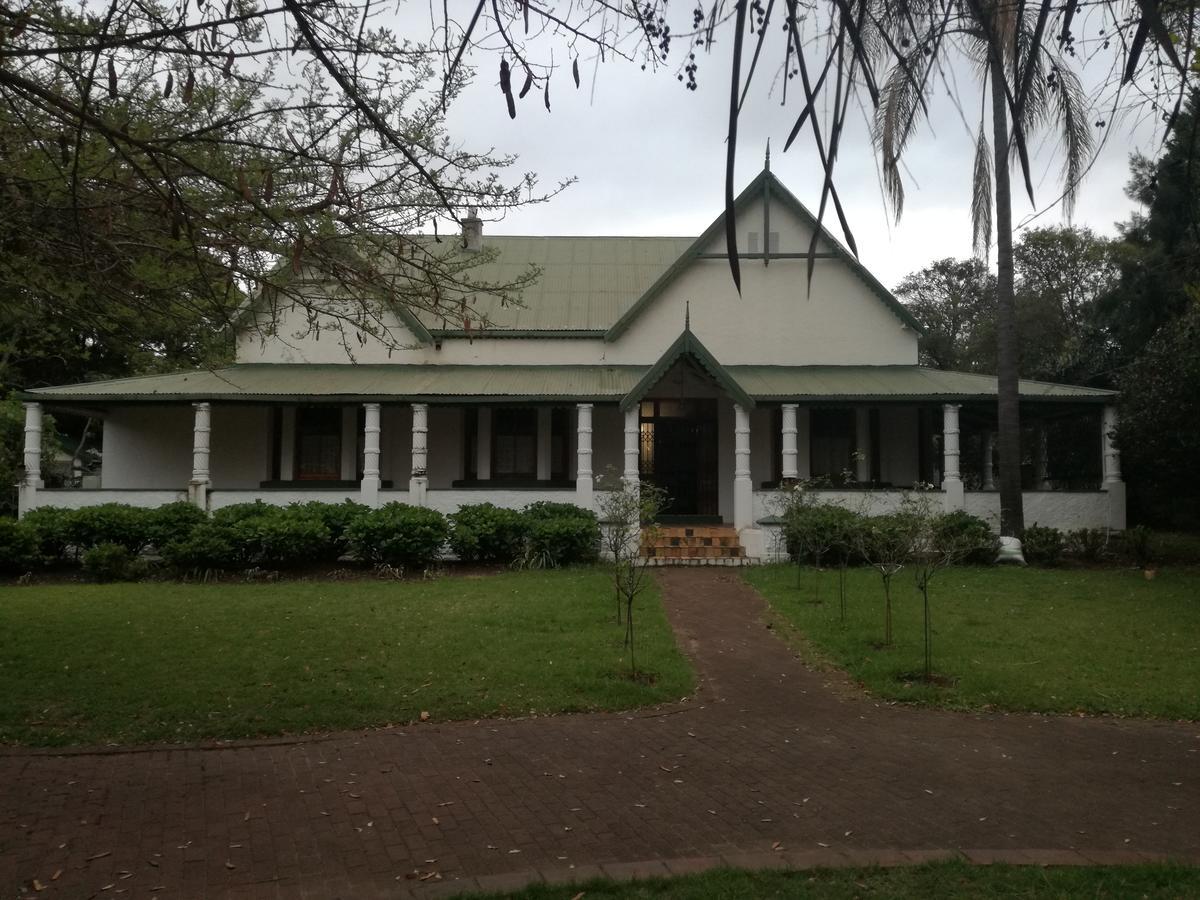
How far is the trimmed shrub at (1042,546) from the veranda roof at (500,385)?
2807 millimetres

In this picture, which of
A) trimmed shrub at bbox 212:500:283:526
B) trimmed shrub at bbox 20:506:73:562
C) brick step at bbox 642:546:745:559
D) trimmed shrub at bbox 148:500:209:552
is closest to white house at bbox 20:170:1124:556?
brick step at bbox 642:546:745:559

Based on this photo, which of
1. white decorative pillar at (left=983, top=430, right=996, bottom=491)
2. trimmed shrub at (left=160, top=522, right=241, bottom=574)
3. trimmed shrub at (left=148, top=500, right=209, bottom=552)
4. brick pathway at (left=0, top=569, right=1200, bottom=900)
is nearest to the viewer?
brick pathway at (left=0, top=569, right=1200, bottom=900)

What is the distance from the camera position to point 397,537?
1520cm

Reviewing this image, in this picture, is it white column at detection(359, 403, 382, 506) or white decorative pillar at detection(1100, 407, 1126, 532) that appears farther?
white column at detection(359, 403, 382, 506)

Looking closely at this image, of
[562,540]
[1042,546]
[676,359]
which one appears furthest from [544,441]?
[1042,546]

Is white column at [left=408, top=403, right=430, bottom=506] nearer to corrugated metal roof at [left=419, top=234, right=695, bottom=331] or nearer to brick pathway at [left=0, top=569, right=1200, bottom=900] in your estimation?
corrugated metal roof at [left=419, top=234, right=695, bottom=331]

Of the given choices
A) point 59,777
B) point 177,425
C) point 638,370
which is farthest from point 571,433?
Answer: point 59,777

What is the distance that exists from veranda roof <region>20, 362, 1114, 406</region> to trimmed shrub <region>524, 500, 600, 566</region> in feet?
8.88

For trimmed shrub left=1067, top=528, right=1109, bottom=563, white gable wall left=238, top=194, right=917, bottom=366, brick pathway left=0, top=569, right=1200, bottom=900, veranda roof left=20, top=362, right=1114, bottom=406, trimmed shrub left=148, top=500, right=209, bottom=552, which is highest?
white gable wall left=238, top=194, right=917, bottom=366

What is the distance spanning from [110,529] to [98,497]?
2044 mm

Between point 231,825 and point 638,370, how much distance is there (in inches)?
601

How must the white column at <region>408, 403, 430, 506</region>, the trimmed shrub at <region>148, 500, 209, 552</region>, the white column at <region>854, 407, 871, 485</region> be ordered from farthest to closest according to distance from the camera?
the white column at <region>854, 407, 871, 485</region> < the white column at <region>408, 403, 430, 506</region> < the trimmed shrub at <region>148, 500, 209, 552</region>

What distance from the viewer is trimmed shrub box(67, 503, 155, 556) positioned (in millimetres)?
15469

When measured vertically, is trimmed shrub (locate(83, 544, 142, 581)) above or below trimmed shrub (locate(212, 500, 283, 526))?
below
